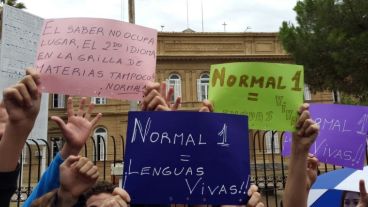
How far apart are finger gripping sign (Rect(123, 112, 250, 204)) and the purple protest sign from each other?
0.97 metres

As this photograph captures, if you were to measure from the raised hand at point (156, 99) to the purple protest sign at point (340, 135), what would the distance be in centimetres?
98

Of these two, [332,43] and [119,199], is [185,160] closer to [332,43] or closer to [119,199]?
[119,199]

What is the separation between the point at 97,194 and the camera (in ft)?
7.39

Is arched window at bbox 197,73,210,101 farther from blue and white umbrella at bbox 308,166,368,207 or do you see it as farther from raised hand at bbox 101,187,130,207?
raised hand at bbox 101,187,130,207

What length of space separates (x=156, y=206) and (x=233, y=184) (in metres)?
0.47

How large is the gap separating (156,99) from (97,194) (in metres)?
0.60

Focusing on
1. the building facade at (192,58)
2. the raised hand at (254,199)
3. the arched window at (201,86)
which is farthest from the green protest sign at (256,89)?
the arched window at (201,86)

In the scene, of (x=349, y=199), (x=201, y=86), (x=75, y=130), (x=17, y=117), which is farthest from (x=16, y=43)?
(x=201, y=86)

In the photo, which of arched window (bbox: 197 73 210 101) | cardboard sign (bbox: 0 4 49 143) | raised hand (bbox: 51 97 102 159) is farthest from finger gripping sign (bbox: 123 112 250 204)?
arched window (bbox: 197 73 210 101)

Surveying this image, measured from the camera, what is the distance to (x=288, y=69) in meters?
2.79

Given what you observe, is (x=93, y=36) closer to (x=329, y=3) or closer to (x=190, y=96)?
(x=329, y=3)

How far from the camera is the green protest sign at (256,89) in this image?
277cm

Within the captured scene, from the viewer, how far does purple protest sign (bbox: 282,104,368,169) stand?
3152 millimetres

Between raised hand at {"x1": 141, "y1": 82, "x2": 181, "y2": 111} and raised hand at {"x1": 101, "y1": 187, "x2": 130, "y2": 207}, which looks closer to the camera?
raised hand at {"x1": 101, "y1": 187, "x2": 130, "y2": 207}
